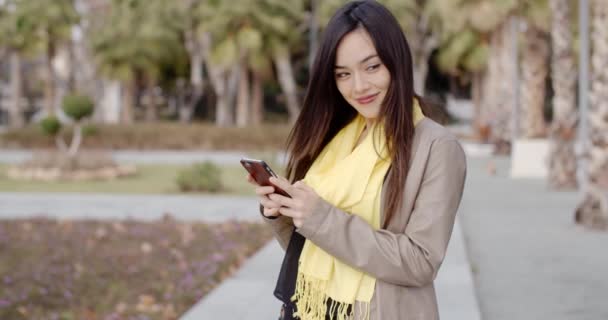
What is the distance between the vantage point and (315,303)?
87.0 inches

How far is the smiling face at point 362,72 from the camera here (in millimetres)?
2113

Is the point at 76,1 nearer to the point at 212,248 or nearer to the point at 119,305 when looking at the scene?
the point at 212,248

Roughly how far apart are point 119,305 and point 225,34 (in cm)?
3120

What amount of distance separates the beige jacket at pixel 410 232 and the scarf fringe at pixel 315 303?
0.29ft

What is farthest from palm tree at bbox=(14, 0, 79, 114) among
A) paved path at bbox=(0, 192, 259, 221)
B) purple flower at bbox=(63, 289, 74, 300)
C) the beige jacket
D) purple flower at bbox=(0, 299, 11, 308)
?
the beige jacket

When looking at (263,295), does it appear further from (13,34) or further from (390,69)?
(13,34)

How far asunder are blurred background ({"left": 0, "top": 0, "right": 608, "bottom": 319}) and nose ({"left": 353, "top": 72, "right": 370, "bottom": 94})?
0.29 metres

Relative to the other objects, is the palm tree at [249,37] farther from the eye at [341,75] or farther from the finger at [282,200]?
the finger at [282,200]

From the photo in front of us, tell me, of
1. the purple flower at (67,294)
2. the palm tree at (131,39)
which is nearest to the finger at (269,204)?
the purple flower at (67,294)

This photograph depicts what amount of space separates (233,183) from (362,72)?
574 inches

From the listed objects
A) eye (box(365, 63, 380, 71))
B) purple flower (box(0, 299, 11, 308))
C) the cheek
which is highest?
eye (box(365, 63, 380, 71))

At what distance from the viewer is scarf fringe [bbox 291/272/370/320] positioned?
85.2 inches

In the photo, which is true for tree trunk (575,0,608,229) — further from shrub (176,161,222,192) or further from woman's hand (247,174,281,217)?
woman's hand (247,174,281,217)

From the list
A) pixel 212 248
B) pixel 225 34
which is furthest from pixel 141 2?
pixel 212 248
